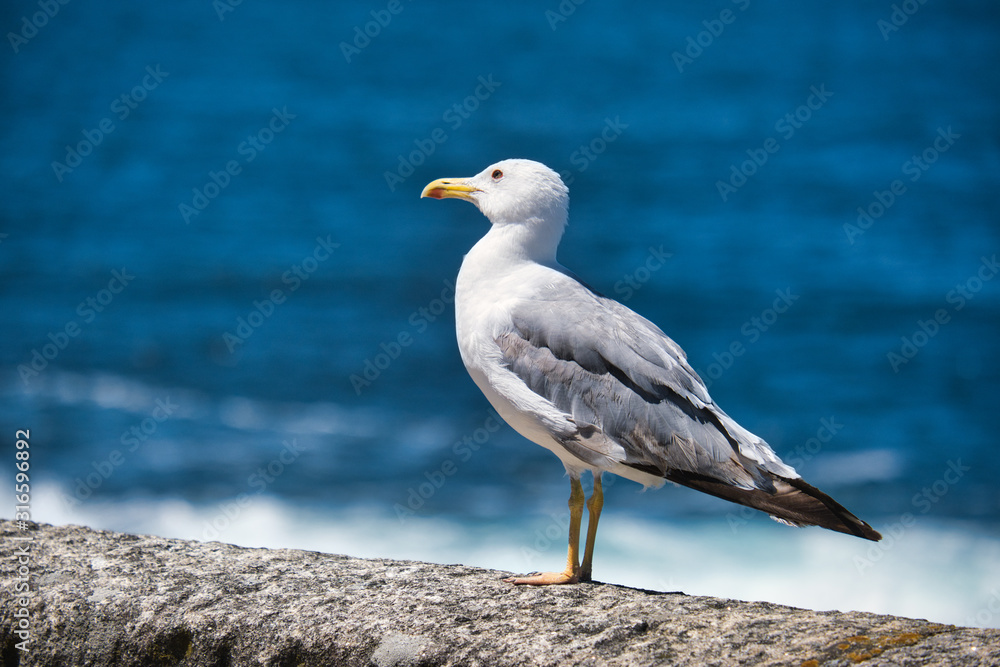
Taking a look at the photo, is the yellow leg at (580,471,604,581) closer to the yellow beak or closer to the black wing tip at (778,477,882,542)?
the black wing tip at (778,477,882,542)

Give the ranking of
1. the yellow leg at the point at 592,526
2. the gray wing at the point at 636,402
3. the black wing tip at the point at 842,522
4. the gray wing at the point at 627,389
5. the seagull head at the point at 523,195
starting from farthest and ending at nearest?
the seagull head at the point at 523,195 → the yellow leg at the point at 592,526 → the gray wing at the point at 627,389 → the gray wing at the point at 636,402 → the black wing tip at the point at 842,522

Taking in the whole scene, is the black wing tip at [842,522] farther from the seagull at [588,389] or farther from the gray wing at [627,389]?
the gray wing at [627,389]

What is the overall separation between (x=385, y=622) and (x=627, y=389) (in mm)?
1279

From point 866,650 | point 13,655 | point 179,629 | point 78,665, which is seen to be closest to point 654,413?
point 866,650

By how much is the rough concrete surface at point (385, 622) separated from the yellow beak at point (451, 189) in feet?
5.73

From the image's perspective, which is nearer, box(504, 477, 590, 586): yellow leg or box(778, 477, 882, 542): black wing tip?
box(778, 477, 882, 542): black wing tip

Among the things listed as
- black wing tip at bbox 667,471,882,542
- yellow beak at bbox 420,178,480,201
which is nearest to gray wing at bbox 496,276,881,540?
black wing tip at bbox 667,471,882,542

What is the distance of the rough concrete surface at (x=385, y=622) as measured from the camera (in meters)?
2.50

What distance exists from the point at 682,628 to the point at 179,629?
5.10 feet

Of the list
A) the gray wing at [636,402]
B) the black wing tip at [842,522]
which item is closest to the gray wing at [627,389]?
the gray wing at [636,402]

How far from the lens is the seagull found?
10.7 ft

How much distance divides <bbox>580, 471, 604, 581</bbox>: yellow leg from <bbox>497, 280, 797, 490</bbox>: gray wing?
0.33 m

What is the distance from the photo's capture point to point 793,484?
10.4ft

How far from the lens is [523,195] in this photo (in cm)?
407
